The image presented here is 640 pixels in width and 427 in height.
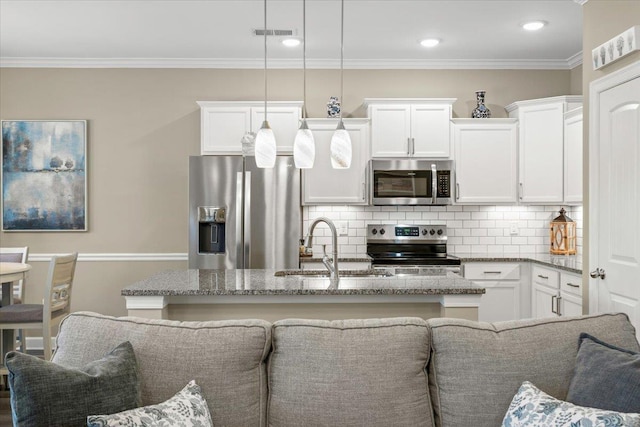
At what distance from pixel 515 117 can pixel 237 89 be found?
2627 mm

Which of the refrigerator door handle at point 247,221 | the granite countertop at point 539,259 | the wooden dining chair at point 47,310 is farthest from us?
the refrigerator door handle at point 247,221

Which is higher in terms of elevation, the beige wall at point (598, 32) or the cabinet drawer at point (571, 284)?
the beige wall at point (598, 32)

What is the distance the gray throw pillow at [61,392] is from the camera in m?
1.48

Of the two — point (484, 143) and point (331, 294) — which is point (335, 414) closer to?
point (331, 294)

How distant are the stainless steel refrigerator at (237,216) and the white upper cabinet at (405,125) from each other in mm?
1052

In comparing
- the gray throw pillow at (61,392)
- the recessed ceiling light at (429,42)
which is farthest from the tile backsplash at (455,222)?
the gray throw pillow at (61,392)

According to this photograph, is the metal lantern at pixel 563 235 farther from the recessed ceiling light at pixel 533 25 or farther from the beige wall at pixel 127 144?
the recessed ceiling light at pixel 533 25

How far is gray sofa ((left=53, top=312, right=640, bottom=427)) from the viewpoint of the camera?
5.77 feet

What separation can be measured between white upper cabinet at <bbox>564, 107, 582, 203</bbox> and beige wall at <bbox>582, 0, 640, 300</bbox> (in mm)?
1263

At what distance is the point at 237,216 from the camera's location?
469 cm

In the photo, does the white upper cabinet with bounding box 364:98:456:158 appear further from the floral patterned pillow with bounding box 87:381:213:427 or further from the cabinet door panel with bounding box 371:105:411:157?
the floral patterned pillow with bounding box 87:381:213:427

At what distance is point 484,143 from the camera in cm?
513

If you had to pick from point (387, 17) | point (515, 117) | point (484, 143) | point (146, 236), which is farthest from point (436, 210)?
point (146, 236)

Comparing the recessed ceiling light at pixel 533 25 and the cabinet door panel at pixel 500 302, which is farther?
the cabinet door panel at pixel 500 302
